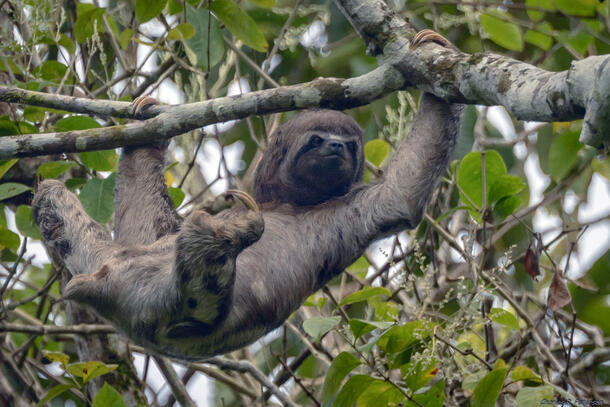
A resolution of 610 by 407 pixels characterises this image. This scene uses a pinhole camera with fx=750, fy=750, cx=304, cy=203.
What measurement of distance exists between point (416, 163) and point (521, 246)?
10.3 ft

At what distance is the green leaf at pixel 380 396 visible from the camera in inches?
203

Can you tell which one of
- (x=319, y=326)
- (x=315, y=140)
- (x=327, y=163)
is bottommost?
(x=319, y=326)

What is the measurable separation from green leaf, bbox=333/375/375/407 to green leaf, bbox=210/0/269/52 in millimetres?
3094

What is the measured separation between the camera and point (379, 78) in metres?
5.20

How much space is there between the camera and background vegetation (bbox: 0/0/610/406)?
5375 millimetres

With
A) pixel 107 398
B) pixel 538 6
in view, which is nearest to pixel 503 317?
pixel 107 398

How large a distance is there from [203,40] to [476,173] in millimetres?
2728

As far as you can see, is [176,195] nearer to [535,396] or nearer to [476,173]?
[476,173]

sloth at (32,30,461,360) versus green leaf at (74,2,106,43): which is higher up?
green leaf at (74,2,106,43)

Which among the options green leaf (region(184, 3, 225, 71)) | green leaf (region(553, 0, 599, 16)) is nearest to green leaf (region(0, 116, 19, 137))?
green leaf (region(184, 3, 225, 71))

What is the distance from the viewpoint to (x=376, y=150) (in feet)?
23.8

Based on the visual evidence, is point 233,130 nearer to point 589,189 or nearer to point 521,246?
point 521,246

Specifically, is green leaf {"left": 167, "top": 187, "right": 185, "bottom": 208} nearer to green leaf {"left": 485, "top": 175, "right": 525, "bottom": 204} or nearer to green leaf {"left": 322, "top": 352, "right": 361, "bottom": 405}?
green leaf {"left": 322, "top": 352, "right": 361, "bottom": 405}

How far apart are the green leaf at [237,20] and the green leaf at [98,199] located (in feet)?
5.67
